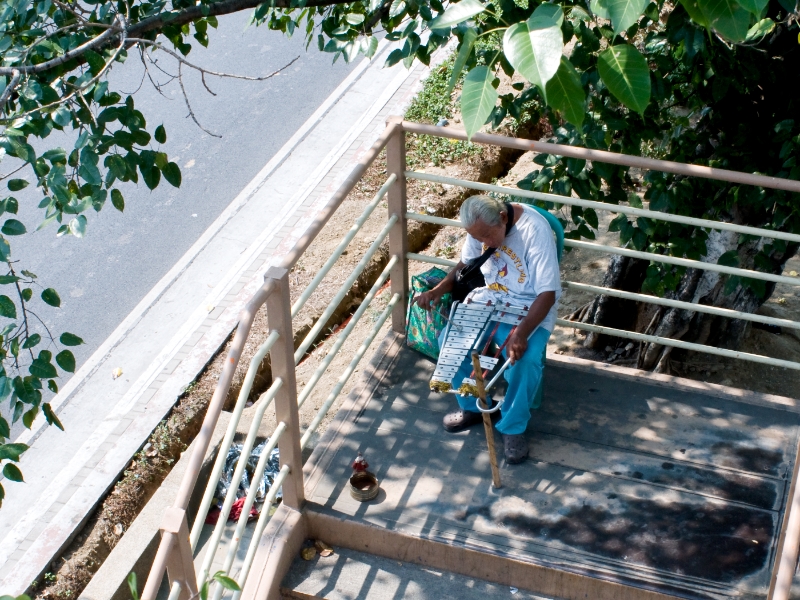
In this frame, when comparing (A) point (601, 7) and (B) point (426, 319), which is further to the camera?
(B) point (426, 319)

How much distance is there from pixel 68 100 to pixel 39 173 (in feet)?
0.99

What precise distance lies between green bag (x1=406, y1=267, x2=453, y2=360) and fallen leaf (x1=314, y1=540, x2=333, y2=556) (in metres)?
1.19

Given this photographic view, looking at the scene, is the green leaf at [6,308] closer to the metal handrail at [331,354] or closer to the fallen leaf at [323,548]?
the metal handrail at [331,354]

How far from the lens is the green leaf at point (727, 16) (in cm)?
211

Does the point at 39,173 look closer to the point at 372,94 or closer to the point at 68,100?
the point at 68,100

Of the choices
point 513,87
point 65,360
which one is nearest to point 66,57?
point 65,360

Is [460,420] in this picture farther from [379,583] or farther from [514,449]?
[379,583]

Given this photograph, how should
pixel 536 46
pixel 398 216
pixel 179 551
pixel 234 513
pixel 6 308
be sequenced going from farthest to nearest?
pixel 234 513 < pixel 398 216 < pixel 6 308 < pixel 179 551 < pixel 536 46

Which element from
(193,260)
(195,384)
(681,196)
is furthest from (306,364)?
(681,196)

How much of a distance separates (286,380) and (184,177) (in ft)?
20.0

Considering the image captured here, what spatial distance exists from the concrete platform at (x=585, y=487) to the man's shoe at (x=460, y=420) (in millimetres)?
42

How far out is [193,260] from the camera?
25.8 feet

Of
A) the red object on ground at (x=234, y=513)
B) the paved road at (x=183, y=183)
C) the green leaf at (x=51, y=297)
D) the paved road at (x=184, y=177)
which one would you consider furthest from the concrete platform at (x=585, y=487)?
the paved road at (x=184, y=177)

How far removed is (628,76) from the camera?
7.18ft
